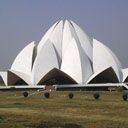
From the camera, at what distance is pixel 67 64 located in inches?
2430

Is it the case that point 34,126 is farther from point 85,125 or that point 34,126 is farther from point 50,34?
point 50,34

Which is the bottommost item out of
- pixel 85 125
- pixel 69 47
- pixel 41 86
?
pixel 85 125

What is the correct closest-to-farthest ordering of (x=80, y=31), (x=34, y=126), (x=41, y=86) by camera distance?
(x=34, y=126) < (x=41, y=86) < (x=80, y=31)

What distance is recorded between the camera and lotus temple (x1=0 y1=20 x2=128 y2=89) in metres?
60.9

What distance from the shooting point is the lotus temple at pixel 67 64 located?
200 ft

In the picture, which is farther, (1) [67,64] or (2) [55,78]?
(2) [55,78]

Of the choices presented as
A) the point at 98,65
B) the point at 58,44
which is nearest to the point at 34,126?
the point at 98,65

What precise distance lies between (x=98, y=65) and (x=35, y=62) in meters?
9.09

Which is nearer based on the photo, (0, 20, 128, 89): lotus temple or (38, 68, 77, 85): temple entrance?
(0, 20, 128, 89): lotus temple

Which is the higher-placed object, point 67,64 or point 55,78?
point 67,64

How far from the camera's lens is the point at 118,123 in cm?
1772

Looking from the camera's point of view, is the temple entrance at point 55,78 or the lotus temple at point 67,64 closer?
the lotus temple at point 67,64

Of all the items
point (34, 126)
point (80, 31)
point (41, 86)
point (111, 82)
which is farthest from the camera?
point (80, 31)

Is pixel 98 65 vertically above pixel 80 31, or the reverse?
pixel 80 31
